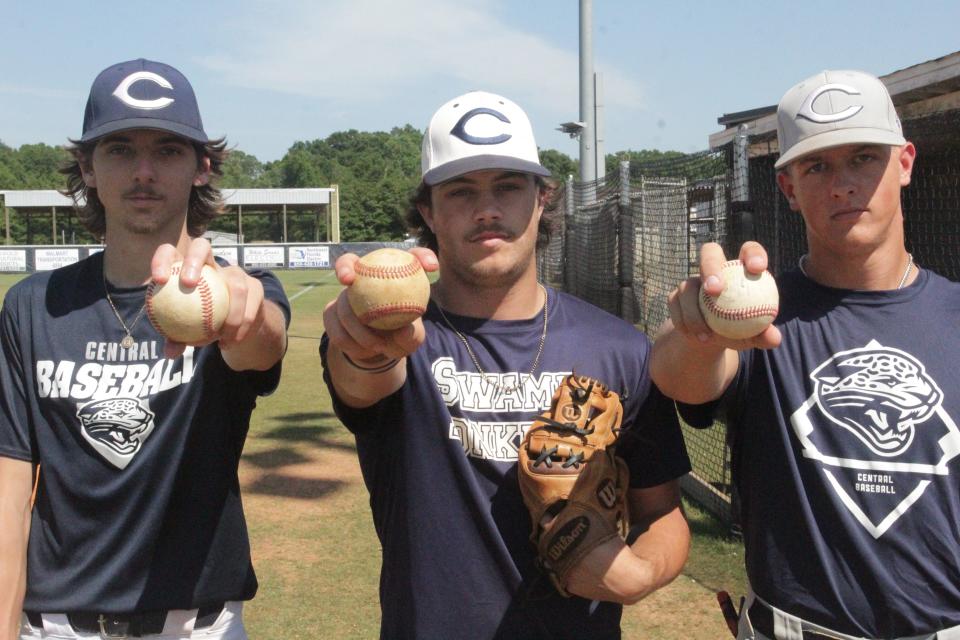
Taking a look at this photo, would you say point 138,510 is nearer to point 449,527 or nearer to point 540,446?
point 449,527

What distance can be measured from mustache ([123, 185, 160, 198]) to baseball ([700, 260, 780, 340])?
1.51 meters

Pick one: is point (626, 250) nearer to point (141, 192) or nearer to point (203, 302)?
point (141, 192)

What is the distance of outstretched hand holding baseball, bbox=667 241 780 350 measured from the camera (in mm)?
1820

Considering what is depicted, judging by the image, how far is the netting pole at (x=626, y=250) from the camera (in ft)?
28.9

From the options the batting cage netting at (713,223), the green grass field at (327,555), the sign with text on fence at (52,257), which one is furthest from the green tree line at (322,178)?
the green grass field at (327,555)

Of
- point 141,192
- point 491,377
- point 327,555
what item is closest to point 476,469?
point 491,377

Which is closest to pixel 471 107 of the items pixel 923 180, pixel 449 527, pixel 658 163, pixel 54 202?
pixel 449 527

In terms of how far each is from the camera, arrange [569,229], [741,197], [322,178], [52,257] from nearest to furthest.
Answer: [741,197] → [569,229] → [52,257] → [322,178]

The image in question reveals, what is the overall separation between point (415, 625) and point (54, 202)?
5799 cm

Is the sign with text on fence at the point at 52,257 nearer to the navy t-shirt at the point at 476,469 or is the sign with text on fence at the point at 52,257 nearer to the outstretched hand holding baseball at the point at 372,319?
the navy t-shirt at the point at 476,469

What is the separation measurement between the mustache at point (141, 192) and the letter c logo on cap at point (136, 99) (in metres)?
0.22

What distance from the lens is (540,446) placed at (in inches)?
84.5

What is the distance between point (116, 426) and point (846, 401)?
72.0 inches

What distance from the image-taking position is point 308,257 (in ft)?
144
